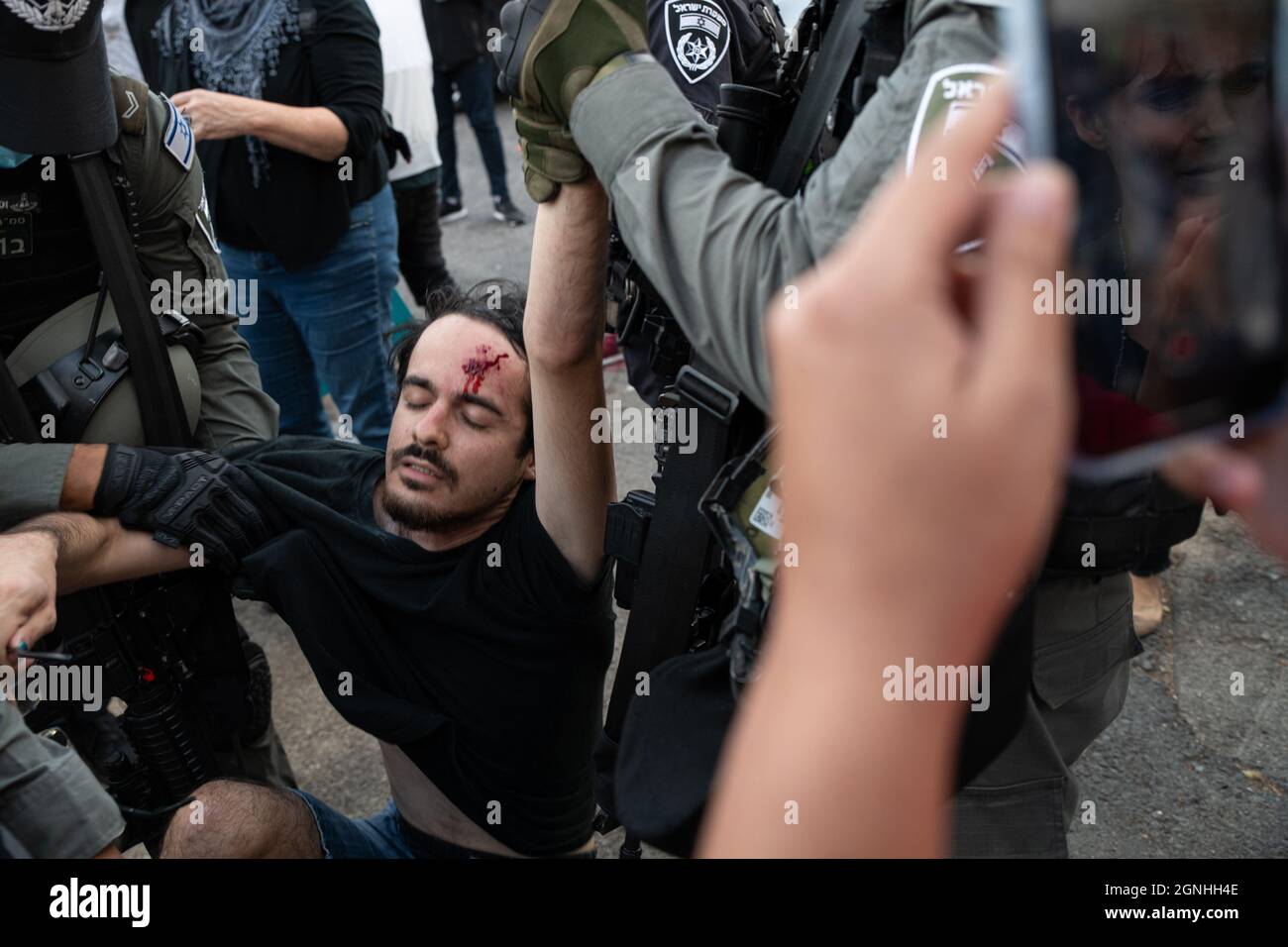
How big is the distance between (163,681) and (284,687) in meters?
1.10

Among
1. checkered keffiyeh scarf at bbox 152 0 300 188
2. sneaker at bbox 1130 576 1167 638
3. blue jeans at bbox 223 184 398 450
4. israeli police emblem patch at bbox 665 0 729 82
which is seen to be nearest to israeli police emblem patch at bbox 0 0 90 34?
israeli police emblem patch at bbox 665 0 729 82

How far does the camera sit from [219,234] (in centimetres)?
317

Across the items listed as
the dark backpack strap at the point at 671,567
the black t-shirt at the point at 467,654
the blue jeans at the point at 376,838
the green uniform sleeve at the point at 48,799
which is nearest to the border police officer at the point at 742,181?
the dark backpack strap at the point at 671,567

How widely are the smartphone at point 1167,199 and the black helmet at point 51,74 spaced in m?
1.86

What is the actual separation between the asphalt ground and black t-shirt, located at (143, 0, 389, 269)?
3.99 feet

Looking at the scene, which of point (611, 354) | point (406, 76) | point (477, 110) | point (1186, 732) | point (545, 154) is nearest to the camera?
point (545, 154)

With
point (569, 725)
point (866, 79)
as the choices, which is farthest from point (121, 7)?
point (866, 79)

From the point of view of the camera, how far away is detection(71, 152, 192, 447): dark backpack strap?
202 cm

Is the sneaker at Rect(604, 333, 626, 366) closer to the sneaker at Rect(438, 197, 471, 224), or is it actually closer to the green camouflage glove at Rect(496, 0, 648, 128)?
the sneaker at Rect(438, 197, 471, 224)

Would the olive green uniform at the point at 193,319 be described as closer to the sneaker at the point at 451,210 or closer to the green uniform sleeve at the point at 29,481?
the green uniform sleeve at the point at 29,481

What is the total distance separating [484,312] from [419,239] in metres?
2.17

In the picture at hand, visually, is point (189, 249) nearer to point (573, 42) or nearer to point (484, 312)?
point (484, 312)

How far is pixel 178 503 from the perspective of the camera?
1896 millimetres

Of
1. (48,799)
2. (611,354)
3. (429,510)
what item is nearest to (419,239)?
(611,354)
